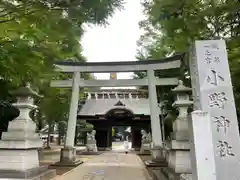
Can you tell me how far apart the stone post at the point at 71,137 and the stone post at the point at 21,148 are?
3653mm

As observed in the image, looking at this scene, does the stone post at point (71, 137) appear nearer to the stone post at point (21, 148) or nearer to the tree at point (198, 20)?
the stone post at point (21, 148)

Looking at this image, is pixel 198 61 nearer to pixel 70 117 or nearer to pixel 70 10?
pixel 70 10

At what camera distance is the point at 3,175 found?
5.77 metres

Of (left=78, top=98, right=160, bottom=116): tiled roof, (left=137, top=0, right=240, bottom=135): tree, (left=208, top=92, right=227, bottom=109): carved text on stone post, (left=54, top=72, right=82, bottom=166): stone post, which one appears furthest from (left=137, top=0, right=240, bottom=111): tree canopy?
(left=78, top=98, right=160, bottom=116): tiled roof

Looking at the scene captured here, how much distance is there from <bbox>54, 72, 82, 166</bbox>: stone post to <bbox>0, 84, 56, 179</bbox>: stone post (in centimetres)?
365

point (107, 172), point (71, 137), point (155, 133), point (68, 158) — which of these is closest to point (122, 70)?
point (155, 133)

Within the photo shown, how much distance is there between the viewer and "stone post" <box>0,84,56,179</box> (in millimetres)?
5954

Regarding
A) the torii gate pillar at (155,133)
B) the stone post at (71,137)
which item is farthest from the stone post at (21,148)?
the torii gate pillar at (155,133)

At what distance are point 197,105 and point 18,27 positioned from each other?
4.35m

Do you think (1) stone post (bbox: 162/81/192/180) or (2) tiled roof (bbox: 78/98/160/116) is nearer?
(1) stone post (bbox: 162/81/192/180)

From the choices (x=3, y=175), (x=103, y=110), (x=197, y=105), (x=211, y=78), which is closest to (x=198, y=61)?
(x=211, y=78)

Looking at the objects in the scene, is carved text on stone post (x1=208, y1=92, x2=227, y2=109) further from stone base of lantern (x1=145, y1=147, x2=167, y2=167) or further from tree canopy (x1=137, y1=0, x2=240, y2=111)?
stone base of lantern (x1=145, y1=147, x2=167, y2=167)

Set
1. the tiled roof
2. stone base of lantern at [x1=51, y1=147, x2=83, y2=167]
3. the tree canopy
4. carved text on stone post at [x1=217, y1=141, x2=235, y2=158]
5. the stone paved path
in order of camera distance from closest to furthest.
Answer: carved text on stone post at [x1=217, y1=141, x2=235, y2=158], the tree canopy, the stone paved path, stone base of lantern at [x1=51, y1=147, x2=83, y2=167], the tiled roof

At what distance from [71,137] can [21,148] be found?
17.0 feet
